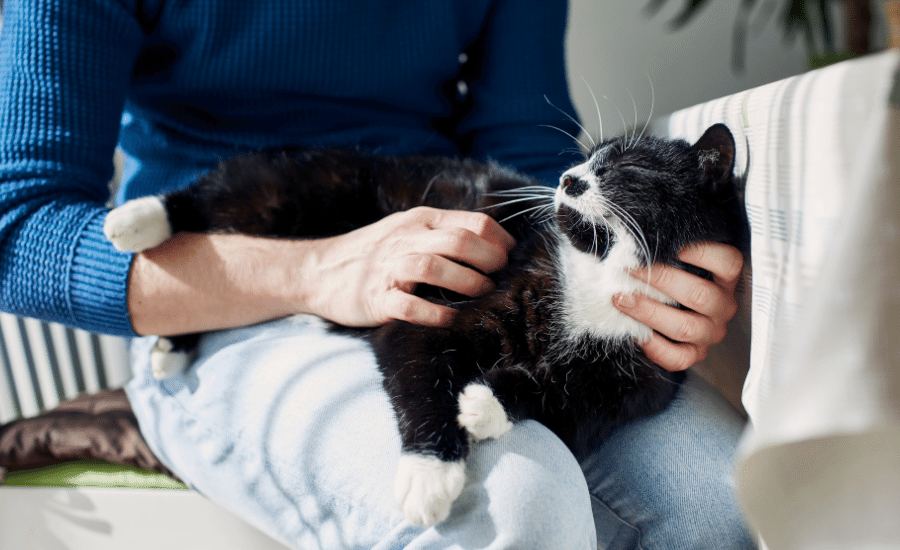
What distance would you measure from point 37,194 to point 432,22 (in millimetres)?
753

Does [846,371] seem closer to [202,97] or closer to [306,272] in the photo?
[306,272]

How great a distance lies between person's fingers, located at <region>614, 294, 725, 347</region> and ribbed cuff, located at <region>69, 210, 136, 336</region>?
756 mm

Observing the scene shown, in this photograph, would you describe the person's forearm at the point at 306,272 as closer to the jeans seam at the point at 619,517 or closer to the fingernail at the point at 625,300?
the fingernail at the point at 625,300

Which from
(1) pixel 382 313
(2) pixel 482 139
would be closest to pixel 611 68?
(2) pixel 482 139

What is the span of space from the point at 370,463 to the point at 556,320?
0.34 metres

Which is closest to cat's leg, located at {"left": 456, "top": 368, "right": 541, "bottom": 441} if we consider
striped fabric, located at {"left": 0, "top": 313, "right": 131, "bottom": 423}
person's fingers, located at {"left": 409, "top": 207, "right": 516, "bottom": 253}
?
person's fingers, located at {"left": 409, "top": 207, "right": 516, "bottom": 253}

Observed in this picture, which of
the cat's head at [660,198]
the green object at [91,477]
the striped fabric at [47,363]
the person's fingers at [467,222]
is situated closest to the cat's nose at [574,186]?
the cat's head at [660,198]

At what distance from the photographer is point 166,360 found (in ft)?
2.86

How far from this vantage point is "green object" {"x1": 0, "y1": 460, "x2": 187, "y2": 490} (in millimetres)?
986

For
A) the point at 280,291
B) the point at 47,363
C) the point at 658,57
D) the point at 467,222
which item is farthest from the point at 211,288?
the point at 658,57

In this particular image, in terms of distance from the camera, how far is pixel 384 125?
1110mm

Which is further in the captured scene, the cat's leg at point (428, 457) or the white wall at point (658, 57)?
the white wall at point (658, 57)

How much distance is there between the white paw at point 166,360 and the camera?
0.87 meters

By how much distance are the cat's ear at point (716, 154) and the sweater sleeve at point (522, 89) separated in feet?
1.66
